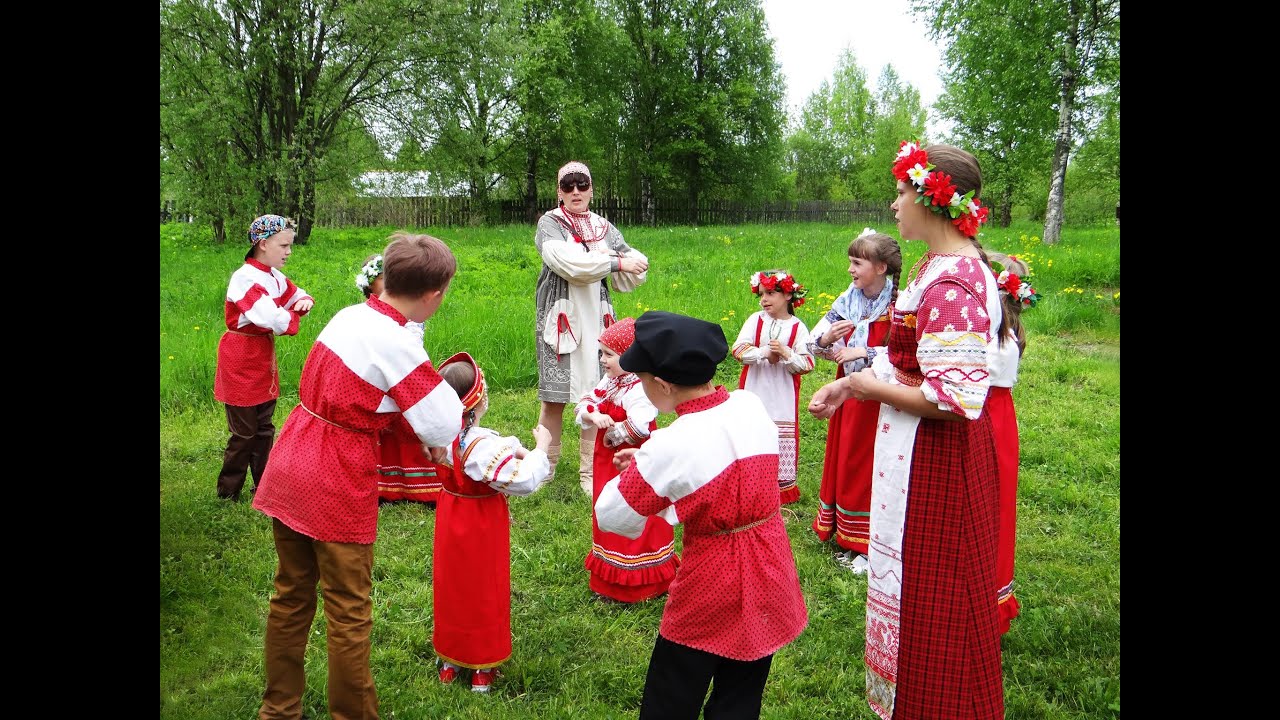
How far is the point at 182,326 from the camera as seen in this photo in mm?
10148

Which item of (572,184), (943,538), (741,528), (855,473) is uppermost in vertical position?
(572,184)

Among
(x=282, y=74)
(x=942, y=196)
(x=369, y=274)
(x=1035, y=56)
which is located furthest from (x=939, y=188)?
(x=282, y=74)

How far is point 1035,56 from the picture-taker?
19.6 meters

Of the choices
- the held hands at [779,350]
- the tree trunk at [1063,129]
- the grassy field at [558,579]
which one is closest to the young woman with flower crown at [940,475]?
the grassy field at [558,579]

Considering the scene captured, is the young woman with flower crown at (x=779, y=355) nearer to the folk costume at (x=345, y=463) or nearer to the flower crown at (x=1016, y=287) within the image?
the flower crown at (x=1016, y=287)

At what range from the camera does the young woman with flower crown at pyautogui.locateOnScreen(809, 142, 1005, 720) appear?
2824 millimetres

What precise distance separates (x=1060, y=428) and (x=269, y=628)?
23.0 feet

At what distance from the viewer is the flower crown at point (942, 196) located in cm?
298

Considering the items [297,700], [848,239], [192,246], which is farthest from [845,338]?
[192,246]

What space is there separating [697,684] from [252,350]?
4228 mm

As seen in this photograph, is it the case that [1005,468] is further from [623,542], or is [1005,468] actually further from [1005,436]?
[623,542]

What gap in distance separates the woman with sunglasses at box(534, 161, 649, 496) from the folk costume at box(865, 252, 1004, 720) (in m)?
3.22

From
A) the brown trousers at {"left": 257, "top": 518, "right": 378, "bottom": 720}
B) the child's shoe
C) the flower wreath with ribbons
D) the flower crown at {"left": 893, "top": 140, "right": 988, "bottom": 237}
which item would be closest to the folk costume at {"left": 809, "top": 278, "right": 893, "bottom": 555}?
the flower wreath with ribbons

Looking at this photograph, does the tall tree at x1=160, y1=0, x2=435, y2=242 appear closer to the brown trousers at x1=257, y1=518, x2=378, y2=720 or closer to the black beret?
the brown trousers at x1=257, y1=518, x2=378, y2=720
